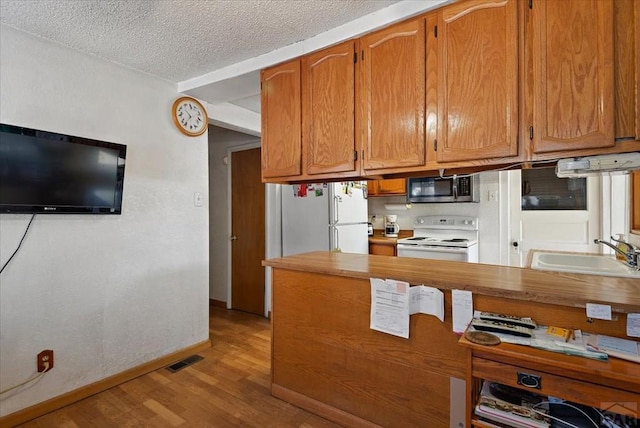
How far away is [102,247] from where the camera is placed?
7.40ft

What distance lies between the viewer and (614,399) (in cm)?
90

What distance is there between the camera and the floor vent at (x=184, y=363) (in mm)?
2549

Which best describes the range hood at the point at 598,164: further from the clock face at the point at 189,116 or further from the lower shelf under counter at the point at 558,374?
the clock face at the point at 189,116

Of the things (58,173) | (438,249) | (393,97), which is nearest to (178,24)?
(58,173)

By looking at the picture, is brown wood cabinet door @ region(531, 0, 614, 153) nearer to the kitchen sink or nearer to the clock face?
the kitchen sink

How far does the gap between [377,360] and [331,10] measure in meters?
1.92

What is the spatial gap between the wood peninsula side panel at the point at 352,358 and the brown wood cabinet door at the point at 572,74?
931 millimetres

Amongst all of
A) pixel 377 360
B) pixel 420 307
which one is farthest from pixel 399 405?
pixel 420 307

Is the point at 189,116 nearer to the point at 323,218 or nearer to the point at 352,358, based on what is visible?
the point at 323,218

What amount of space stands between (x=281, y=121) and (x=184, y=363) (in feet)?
6.88

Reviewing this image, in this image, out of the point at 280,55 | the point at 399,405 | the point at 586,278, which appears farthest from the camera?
the point at 280,55

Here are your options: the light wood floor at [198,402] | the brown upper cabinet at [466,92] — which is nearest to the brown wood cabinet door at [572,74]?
the brown upper cabinet at [466,92]

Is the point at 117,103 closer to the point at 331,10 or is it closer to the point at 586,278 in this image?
the point at 331,10

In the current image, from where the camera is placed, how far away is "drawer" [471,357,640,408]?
906 millimetres
